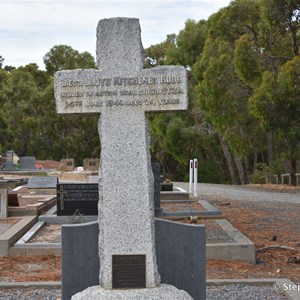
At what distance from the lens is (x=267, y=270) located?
9000mm

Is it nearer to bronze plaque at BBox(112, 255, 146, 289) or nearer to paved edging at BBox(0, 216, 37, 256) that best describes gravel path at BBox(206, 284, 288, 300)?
bronze plaque at BBox(112, 255, 146, 289)

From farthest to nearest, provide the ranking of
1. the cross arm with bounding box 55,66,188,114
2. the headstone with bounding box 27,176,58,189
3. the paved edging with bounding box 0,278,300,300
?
the headstone with bounding box 27,176,58,189 < the paved edging with bounding box 0,278,300,300 < the cross arm with bounding box 55,66,188,114

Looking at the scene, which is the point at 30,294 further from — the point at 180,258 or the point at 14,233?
the point at 14,233

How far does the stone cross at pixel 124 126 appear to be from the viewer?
575 cm

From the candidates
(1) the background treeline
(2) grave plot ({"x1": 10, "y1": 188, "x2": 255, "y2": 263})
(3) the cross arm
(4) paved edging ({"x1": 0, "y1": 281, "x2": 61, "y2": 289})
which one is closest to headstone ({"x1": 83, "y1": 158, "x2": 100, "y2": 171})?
(1) the background treeline

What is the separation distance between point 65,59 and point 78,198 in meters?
45.5

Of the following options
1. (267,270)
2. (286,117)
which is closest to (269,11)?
(286,117)

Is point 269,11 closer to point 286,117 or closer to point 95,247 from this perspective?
point 286,117

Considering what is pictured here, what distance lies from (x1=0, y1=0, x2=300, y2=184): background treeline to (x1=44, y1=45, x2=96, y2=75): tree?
0.09 meters

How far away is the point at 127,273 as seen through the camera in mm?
5688

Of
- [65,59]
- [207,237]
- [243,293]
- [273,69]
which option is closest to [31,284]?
[243,293]

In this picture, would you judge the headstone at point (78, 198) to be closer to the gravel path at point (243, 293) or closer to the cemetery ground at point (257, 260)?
the cemetery ground at point (257, 260)

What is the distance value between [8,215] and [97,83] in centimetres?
830

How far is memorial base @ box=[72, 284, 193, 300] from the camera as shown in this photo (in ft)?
18.2
